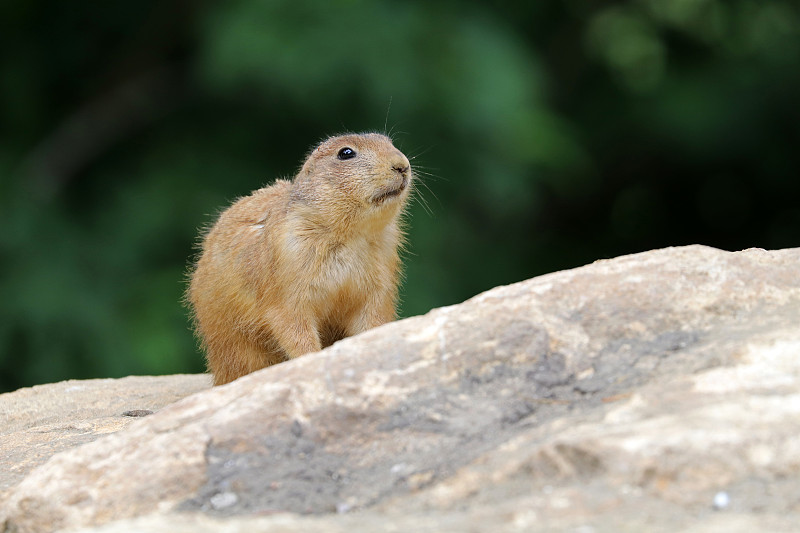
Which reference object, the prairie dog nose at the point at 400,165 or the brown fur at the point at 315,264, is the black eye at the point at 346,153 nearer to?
the brown fur at the point at 315,264

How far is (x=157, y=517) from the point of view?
128 inches

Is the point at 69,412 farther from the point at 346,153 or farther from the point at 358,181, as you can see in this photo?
the point at 346,153

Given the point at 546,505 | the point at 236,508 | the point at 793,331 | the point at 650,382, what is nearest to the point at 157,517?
the point at 236,508

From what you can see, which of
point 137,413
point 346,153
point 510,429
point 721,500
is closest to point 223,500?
point 510,429

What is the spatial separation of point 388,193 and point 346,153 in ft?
1.67

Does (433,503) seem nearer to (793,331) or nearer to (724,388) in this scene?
(724,388)

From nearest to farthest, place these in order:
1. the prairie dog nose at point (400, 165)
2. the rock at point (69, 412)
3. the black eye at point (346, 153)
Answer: the rock at point (69, 412)
the prairie dog nose at point (400, 165)
the black eye at point (346, 153)

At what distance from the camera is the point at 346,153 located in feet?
22.7

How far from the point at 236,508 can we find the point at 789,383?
1881mm

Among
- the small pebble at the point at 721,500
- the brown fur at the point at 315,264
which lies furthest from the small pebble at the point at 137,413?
the small pebble at the point at 721,500

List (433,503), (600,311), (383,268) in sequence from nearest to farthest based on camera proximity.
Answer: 1. (433,503)
2. (600,311)
3. (383,268)

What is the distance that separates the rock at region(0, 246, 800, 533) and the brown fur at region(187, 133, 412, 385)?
2.58m

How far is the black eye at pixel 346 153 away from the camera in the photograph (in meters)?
6.88

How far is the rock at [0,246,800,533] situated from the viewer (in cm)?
293
